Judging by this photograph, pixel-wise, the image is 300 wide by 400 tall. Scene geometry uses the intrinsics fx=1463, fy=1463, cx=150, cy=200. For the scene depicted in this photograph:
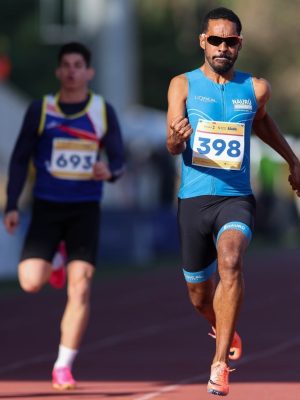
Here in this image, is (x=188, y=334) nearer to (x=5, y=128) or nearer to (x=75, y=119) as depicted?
(x=75, y=119)

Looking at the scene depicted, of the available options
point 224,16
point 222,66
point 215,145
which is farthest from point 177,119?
point 224,16

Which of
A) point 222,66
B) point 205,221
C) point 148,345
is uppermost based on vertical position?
point 222,66

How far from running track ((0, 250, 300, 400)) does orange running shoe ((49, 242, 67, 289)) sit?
0.70 meters

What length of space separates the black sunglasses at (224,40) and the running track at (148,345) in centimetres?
223

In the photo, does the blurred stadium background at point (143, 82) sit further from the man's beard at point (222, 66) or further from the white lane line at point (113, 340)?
the man's beard at point (222, 66)

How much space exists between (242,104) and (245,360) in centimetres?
332

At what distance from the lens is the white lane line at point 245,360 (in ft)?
31.0

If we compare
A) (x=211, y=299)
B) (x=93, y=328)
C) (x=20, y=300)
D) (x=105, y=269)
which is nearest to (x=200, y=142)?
(x=211, y=299)

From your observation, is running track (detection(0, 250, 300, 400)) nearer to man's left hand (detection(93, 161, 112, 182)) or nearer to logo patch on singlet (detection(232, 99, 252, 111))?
man's left hand (detection(93, 161, 112, 182))

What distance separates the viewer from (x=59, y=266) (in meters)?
10.3

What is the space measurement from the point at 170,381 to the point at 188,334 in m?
3.44

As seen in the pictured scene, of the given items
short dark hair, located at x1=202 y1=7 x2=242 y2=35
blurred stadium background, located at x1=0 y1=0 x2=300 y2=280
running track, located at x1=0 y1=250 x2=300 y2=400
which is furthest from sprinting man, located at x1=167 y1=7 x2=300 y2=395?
blurred stadium background, located at x1=0 y1=0 x2=300 y2=280

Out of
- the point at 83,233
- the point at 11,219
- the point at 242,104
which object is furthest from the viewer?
the point at 11,219

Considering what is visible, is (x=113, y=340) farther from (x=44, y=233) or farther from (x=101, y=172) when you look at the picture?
(x=101, y=172)
